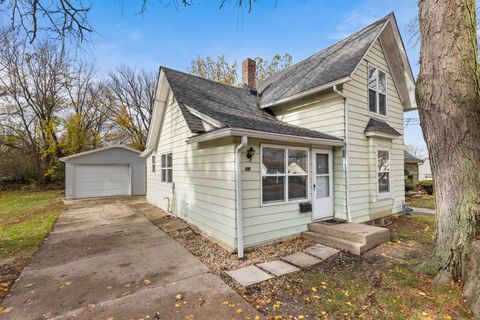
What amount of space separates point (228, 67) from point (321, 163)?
15825 millimetres

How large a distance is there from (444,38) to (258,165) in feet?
12.2

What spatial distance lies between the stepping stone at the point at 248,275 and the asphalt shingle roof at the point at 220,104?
2728 millimetres

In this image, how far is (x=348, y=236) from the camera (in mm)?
4996

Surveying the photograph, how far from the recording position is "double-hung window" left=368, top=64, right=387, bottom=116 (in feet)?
24.0

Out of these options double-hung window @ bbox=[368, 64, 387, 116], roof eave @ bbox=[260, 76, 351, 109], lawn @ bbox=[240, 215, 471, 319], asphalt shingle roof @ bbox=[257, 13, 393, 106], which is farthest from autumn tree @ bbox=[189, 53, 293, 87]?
lawn @ bbox=[240, 215, 471, 319]

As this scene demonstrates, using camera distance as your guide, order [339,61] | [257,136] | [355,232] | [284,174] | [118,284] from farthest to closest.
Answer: [339,61]
[284,174]
[355,232]
[257,136]
[118,284]

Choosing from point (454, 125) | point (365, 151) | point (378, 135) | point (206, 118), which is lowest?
point (365, 151)

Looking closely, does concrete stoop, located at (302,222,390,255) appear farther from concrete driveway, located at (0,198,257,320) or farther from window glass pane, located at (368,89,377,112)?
window glass pane, located at (368,89,377,112)

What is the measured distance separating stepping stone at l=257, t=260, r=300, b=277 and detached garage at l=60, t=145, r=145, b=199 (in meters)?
13.2

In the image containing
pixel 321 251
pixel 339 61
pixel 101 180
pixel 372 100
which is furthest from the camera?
pixel 101 180

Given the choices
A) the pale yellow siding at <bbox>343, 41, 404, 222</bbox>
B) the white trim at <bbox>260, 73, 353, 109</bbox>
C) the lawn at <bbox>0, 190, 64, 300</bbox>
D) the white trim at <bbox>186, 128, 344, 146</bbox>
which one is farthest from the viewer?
the pale yellow siding at <bbox>343, 41, 404, 222</bbox>

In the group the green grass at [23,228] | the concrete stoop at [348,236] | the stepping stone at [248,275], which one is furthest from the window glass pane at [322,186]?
the green grass at [23,228]

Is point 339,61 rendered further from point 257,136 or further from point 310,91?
point 257,136

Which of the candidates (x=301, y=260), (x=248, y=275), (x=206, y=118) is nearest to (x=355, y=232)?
(x=301, y=260)
